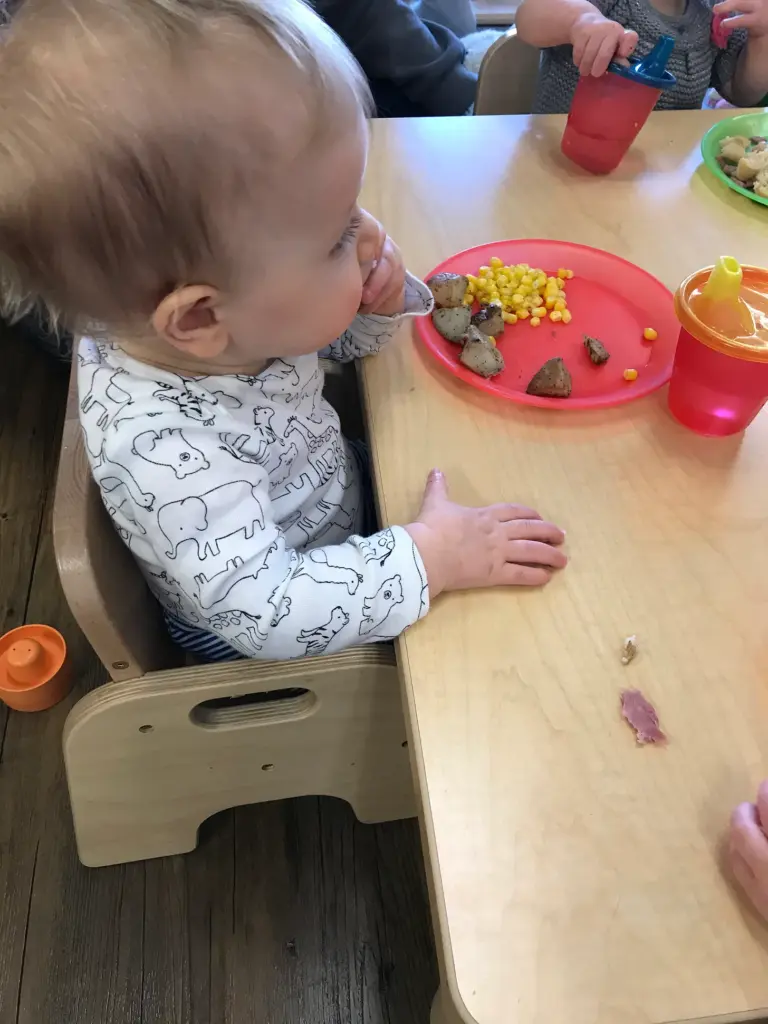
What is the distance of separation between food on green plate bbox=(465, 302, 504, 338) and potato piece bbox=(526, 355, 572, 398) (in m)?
0.08

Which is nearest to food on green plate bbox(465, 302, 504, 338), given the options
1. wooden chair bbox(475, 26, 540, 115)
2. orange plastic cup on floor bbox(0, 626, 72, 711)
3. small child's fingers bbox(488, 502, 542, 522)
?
small child's fingers bbox(488, 502, 542, 522)

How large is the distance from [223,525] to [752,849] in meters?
0.37

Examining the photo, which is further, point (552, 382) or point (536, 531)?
point (552, 382)

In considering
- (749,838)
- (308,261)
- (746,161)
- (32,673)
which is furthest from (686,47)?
(32,673)

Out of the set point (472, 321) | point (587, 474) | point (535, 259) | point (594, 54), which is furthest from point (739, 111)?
point (587, 474)

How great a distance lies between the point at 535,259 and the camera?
2.71ft

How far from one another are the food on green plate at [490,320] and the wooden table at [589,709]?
2.4 inches

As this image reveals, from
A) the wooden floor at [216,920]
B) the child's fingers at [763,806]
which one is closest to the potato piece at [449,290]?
the child's fingers at [763,806]

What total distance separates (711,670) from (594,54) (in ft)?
2.27

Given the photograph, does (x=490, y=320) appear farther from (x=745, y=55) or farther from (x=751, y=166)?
(x=745, y=55)

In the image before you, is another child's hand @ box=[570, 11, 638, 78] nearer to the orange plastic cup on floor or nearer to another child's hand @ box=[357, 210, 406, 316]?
another child's hand @ box=[357, 210, 406, 316]

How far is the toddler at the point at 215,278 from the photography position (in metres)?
0.42

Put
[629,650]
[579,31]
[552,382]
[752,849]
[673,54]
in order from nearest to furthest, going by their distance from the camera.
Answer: [752,849]
[629,650]
[552,382]
[579,31]
[673,54]

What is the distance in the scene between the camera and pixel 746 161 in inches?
36.2
